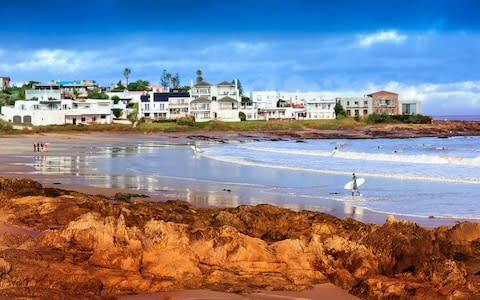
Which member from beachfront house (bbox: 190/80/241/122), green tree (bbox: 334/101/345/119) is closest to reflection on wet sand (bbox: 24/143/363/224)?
beachfront house (bbox: 190/80/241/122)

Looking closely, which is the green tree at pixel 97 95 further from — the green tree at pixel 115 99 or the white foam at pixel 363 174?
the white foam at pixel 363 174

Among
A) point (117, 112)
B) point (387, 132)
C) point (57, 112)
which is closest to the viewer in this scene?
point (57, 112)

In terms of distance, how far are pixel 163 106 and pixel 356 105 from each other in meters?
36.3

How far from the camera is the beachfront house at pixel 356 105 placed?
376 ft

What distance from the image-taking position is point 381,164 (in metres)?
36.3

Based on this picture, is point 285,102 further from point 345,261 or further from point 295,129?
point 345,261

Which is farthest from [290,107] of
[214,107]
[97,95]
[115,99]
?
[97,95]

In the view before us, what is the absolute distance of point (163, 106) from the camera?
318 ft

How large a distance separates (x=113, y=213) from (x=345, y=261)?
5163mm

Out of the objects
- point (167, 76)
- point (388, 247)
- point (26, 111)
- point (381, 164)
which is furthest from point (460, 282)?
point (167, 76)

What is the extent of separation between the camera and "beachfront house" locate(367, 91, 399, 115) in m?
115

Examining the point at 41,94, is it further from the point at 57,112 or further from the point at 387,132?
the point at 387,132

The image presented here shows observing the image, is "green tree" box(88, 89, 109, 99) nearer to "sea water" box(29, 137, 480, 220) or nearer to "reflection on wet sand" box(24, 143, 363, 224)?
"sea water" box(29, 137, 480, 220)

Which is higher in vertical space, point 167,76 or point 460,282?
point 167,76
